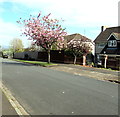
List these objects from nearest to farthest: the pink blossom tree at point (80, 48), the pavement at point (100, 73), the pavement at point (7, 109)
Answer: the pavement at point (7, 109)
the pavement at point (100, 73)
the pink blossom tree at point (80, 48)

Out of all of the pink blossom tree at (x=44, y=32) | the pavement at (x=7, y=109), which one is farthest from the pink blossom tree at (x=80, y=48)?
the pavement at (x=7, y=109)

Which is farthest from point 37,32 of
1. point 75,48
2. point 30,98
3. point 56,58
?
point 30,98

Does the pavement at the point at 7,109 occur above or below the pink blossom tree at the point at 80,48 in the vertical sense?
below

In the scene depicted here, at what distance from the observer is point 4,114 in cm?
523

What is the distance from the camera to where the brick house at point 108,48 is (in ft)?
68.8

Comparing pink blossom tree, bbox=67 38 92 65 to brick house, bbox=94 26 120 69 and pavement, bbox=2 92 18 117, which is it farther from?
pavement, bbox=2 92 18 117

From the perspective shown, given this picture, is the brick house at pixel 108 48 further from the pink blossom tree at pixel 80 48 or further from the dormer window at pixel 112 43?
the pink blossom tree at pixel 80 48

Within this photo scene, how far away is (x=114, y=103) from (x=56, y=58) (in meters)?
24.4

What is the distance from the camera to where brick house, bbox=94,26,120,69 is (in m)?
21.0

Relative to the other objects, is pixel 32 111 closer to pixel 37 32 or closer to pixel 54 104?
pixel 54 104

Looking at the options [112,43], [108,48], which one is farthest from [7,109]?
[108,48]

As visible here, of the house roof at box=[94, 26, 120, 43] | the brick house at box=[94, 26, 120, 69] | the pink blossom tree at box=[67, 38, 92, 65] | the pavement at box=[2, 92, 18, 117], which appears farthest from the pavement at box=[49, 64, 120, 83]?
the house roof at box=[94, 26, 120, 43]

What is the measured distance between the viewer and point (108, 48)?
118 feet

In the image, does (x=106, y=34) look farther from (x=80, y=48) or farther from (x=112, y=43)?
(x=80, y=48)
